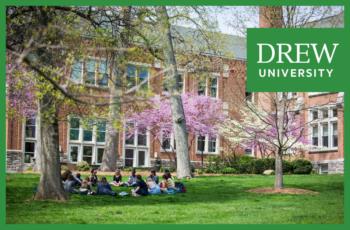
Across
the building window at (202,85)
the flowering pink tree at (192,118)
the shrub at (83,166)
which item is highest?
the building window at (202,85)

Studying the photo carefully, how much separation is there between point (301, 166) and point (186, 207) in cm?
1264

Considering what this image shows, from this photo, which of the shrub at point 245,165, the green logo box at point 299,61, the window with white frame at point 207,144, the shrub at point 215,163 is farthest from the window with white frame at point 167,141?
the green logo box at point 299,61

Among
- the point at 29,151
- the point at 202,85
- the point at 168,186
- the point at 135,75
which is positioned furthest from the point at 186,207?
the point at 29,151

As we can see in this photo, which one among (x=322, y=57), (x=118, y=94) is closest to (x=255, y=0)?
(x=322, y=57)

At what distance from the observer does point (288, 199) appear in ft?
49.6

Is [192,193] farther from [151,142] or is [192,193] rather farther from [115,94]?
[151,142]

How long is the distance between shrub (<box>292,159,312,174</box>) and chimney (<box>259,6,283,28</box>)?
1019cm

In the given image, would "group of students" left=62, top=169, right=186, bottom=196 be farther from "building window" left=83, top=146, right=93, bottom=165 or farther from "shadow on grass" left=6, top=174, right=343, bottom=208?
"building window" left=83, top=146, right=93, bottom=165

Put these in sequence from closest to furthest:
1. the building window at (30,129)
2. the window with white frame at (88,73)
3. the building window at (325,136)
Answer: the window with white frame at (88,73)
the building window at (30,129)
the building window at (325,136)

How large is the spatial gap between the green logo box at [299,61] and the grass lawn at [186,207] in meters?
2.38

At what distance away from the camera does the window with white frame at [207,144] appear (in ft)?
99.1

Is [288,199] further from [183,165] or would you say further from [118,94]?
[118,94]

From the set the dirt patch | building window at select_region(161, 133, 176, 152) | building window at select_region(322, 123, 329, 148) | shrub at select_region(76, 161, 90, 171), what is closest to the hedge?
building window at select_region(322, 123, 329, 148)

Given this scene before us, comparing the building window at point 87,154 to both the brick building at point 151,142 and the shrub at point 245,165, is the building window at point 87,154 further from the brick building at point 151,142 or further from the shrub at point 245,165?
the shrub at point 245,165
